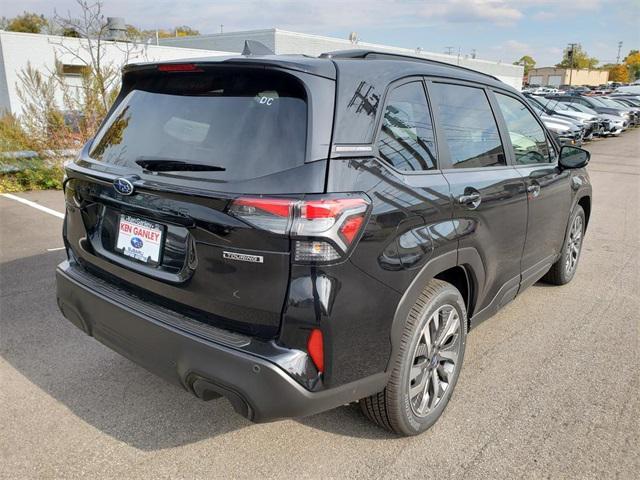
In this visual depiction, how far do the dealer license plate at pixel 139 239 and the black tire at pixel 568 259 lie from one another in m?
3.66

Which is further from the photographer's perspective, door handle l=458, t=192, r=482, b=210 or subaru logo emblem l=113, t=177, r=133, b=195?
door handle l=458, t=192, r=482, b=210

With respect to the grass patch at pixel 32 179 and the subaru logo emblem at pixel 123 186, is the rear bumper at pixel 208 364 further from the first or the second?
the grass patch at pixel 32 179

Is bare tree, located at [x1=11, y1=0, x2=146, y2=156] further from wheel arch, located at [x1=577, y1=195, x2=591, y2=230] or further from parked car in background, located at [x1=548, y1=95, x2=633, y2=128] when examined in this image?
parked car in background, located at [x1=548, y1=95, x2=633, y2=128]

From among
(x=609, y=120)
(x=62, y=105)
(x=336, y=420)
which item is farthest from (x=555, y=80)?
(x=336, y=420)

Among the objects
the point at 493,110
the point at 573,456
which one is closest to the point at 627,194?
the point at 493,110

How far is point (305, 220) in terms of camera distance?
6.73 feet

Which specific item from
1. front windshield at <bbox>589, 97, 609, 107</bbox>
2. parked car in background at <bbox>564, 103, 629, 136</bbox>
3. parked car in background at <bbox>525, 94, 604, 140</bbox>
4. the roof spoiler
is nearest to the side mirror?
the roof spoiler

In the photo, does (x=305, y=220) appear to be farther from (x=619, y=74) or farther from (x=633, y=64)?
(x=633, y=64)

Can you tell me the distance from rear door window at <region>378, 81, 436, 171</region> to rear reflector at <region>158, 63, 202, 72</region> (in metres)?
0.92

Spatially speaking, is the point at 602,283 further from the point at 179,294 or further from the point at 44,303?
the point at 44,303

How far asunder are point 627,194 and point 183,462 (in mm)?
10163

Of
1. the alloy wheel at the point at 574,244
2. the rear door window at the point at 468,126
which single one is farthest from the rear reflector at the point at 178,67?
the alloy wheel at the point at 574,244

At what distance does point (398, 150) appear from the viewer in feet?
8.33

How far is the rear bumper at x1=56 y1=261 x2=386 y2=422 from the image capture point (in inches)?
83.4
